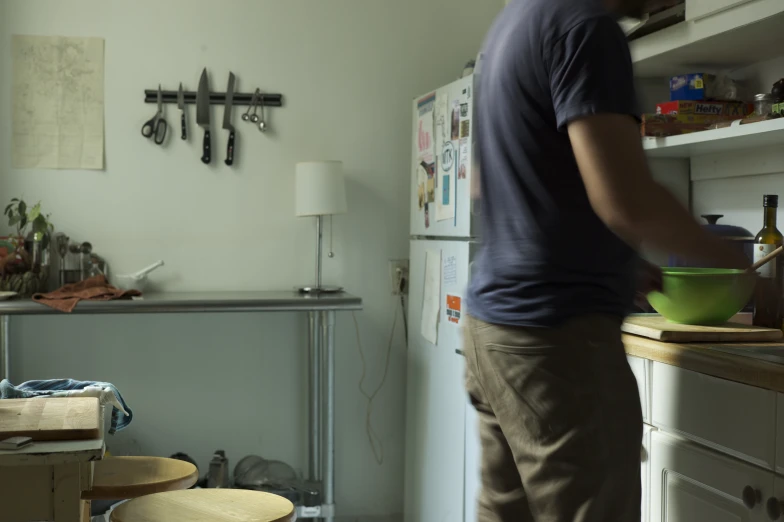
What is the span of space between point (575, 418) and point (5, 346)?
2.43 m

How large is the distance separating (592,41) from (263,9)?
2501mm

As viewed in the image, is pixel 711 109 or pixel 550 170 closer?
pixel 550 170

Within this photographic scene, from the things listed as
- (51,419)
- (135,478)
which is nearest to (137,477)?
(135,478)

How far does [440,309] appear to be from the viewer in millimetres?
3074

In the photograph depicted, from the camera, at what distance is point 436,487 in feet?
10.2

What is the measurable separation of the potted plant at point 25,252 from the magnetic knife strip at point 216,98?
57 centimetres

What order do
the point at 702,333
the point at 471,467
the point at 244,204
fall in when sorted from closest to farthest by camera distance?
the point at 702,333 → the point at 471,467 → the point at 244,204

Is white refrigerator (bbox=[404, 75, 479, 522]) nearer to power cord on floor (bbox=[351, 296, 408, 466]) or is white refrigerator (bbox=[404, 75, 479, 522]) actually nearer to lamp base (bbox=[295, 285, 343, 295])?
power cord on floor (bbox=[351, 296, 408, 466])

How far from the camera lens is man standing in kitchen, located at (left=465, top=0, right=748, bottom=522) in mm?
1193

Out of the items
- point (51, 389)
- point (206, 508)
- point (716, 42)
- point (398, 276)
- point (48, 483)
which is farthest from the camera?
point (398, 276)

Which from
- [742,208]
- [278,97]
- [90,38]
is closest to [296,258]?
[278,97]

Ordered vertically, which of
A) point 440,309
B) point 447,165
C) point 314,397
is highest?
point 447,165

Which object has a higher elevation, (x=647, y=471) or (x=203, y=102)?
(x=203, y=102)

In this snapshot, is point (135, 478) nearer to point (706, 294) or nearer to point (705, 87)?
point (706, 294)
